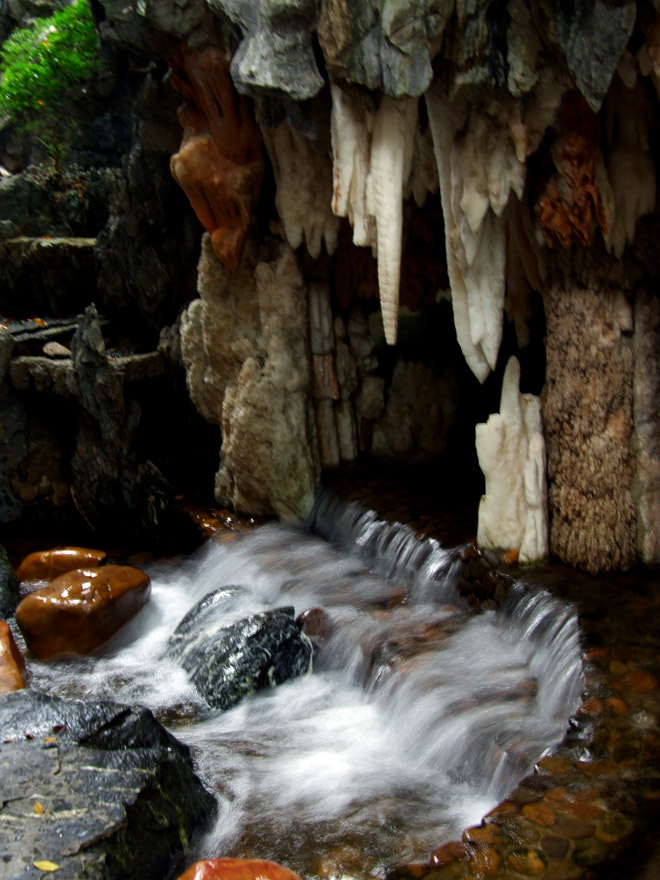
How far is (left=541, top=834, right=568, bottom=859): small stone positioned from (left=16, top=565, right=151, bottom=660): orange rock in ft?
13.7

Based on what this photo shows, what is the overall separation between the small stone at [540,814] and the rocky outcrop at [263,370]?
4.76 meters

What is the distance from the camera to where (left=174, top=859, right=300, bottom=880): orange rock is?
10.5 ft

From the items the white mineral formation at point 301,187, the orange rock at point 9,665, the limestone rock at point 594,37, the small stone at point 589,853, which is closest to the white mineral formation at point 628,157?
the limestone rock at point 594,37

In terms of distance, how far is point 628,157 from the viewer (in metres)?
4.70

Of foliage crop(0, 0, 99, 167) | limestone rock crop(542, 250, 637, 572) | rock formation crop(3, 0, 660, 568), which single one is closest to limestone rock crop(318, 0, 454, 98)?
rock formation crop(3, 0, 660, 568)

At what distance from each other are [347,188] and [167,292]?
5990 mm

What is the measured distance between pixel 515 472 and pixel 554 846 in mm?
2824

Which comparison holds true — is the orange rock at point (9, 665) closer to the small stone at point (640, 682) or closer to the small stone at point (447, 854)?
the small stone at point (447, 854)

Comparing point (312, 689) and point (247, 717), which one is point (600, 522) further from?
point (247, 717)

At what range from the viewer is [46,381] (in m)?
9.01

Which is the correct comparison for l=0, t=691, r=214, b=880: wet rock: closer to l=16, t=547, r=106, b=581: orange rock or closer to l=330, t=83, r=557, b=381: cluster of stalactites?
l=330, t=83, r=557, b=381: cluster of stalactites

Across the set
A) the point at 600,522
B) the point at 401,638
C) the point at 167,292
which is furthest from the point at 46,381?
the point at 600,522

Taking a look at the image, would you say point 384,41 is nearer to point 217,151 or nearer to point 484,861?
point 217,151

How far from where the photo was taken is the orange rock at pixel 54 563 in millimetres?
7566
